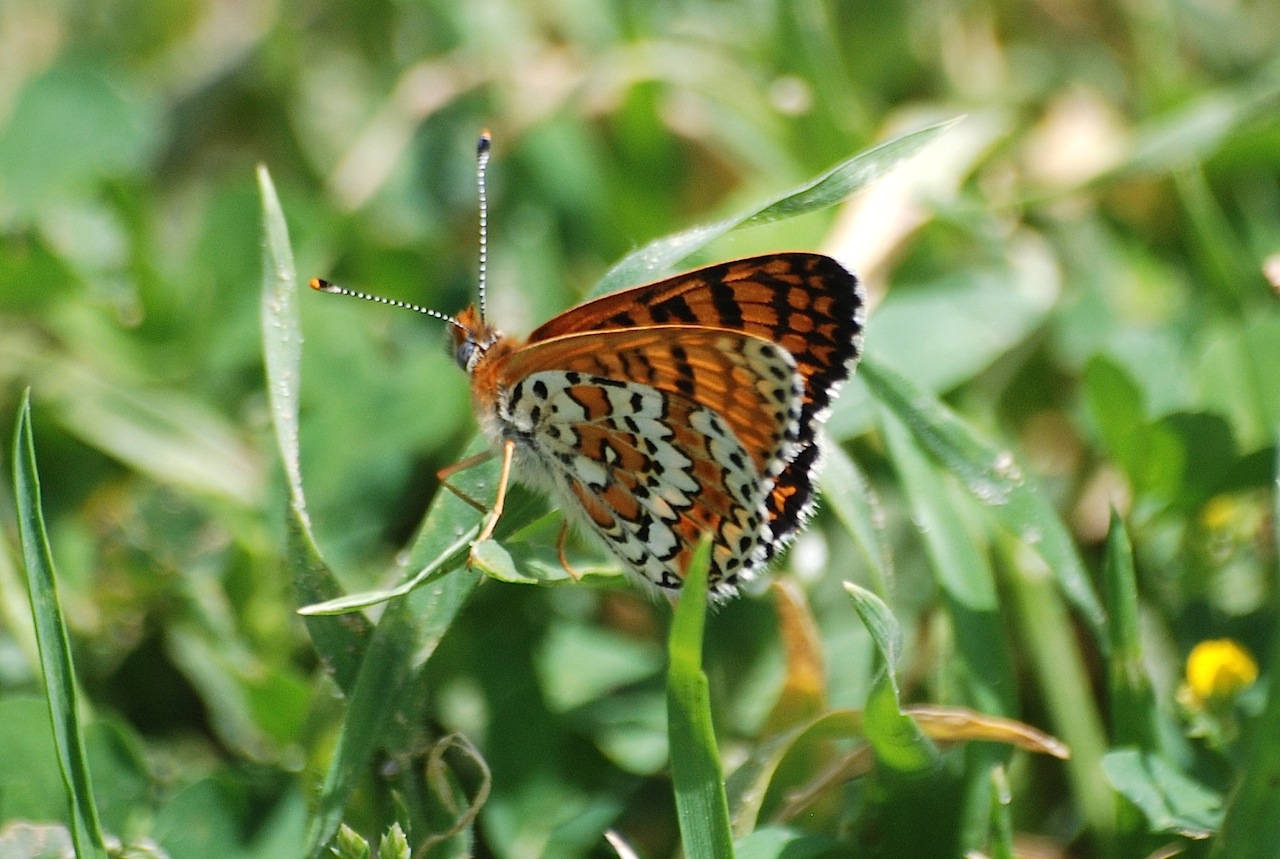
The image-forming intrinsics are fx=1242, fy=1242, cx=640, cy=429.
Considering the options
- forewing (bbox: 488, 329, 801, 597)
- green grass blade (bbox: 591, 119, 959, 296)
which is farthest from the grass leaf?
green grass blade (bbox: 591, 119, 959, 296)

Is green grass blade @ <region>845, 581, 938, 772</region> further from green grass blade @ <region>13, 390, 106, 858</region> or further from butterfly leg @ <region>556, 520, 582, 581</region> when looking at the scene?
green grass blade @ <region>13, 390, 106, 858</region>

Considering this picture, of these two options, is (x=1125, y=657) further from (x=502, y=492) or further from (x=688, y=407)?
(x=502, y=492)

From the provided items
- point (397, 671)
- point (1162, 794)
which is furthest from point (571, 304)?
point (1162, 794)

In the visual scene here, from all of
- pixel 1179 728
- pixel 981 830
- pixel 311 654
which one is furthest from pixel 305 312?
pixel 1179 728

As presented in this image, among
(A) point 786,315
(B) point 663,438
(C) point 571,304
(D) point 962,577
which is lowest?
(D) point 962,577

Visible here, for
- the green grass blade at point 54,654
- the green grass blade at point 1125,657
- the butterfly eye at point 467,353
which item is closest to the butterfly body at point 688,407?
the butterfly eye at point 467,353

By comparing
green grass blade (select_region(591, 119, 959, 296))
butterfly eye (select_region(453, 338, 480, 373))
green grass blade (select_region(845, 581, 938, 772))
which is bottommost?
green grass blade (select_region(845, 581, 938, 772))
